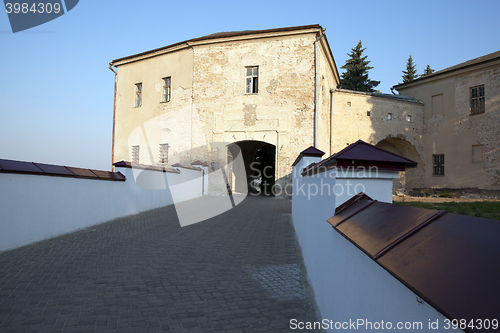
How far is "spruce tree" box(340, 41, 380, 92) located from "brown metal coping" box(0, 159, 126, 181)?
28.7 metres

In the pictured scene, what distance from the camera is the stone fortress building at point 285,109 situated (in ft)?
53.7

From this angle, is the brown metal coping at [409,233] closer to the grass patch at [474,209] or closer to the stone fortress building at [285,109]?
the grass patch at [474,209]

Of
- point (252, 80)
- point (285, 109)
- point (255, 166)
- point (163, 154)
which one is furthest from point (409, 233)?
point (255, 166)

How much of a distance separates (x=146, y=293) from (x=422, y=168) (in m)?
22.4

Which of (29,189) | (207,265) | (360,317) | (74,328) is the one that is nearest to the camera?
(360,317)

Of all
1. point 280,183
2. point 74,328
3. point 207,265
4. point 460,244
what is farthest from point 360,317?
point 280,183

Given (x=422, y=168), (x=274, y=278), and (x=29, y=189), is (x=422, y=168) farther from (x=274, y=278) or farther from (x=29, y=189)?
(x=29, y=189)

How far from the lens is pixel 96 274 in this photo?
13.8 feet

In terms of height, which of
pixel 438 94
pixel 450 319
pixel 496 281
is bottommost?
pixel 450 319

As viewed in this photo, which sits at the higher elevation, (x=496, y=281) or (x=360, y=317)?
(x=496, y=281)

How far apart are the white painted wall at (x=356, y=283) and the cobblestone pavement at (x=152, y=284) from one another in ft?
2.23

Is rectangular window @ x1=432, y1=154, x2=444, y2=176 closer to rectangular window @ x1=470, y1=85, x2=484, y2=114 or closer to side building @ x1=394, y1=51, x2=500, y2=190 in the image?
side building @ x1=394, y1=51, x2=500, y2=190

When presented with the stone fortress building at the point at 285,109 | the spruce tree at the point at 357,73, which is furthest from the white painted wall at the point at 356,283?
the spruce tree at the point at 357,73

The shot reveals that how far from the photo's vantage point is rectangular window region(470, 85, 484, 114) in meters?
19.0
